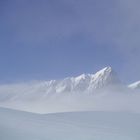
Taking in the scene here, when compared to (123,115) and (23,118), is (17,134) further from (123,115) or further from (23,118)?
(123,115)

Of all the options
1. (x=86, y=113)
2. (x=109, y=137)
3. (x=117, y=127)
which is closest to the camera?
(x=109, y=137)

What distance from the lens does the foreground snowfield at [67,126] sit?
1820 centimetres

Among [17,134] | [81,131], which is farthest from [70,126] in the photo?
[17,134]

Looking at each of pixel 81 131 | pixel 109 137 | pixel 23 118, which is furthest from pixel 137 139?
pixel 23 118

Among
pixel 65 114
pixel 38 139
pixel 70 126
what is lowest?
pixel 38 139

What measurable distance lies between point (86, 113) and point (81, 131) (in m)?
3.98

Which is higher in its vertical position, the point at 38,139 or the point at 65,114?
the point at 65,114

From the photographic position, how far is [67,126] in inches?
787

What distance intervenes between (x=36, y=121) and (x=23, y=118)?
762 millimetres

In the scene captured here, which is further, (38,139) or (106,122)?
(106,122)

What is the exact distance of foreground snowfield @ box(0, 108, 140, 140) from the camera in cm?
1820

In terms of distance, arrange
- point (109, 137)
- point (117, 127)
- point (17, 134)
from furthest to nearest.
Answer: point (117, 127)
point (109, 137)
point (17, 134)

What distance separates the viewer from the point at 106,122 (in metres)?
22.6

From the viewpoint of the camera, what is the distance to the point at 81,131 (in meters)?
19.7
